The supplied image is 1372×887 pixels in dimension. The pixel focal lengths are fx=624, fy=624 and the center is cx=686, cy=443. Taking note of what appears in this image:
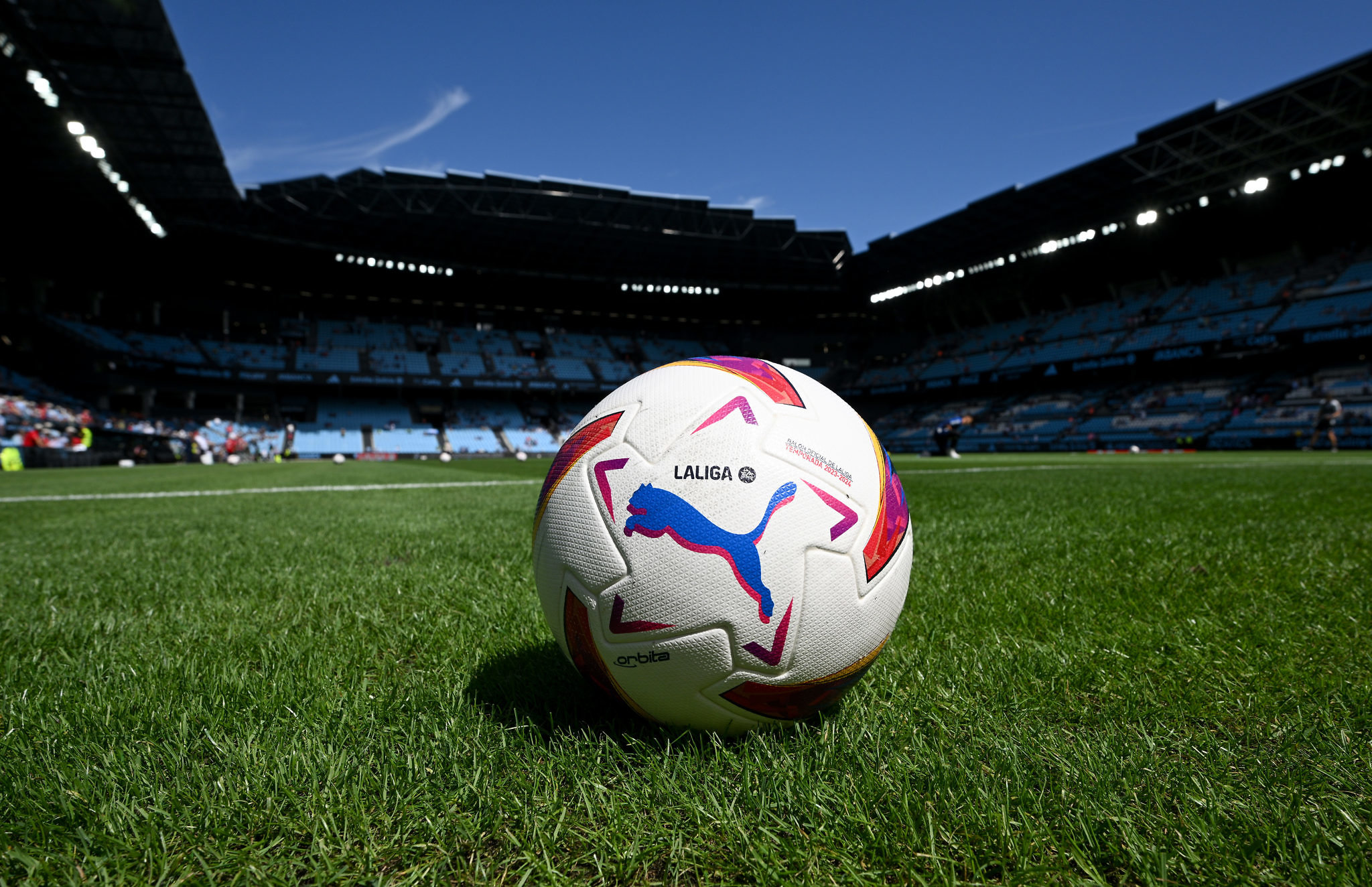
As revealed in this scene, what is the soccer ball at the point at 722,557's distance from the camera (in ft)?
4.86

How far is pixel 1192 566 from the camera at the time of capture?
3371mm

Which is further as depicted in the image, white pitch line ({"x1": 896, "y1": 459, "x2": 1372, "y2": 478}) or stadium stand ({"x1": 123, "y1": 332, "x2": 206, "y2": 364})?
stadium stand ({"x1": 123, "y1": 332, "x2": 206, "y2": 364})

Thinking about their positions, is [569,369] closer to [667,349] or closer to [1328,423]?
[667,349]

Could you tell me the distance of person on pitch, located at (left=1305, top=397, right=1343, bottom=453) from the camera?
77.8 feet

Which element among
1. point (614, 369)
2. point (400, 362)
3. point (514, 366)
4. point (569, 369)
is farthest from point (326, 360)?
point (614, 369)

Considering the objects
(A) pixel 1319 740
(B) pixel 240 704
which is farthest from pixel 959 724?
(B) pixel 240 704

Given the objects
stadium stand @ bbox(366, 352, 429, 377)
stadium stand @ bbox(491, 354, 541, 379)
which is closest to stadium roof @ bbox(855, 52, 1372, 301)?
stadium stand @ bbox(491, 354, 541, 379)

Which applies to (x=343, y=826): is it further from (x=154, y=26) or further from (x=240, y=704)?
(x=154, y=26)

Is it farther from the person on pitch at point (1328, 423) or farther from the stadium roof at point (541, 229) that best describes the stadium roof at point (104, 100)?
the person on pitch at point (1328, 423)

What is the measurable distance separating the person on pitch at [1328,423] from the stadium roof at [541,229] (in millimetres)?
24243

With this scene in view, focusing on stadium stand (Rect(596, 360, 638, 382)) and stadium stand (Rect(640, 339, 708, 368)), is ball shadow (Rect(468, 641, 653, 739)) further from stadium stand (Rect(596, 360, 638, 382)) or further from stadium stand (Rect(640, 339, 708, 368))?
stadium stand (Rect(640, 339, 708, 368))

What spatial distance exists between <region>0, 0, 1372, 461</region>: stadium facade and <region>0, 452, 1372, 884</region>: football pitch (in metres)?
25.0

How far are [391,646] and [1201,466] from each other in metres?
17.7

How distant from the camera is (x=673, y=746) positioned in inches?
62.4
